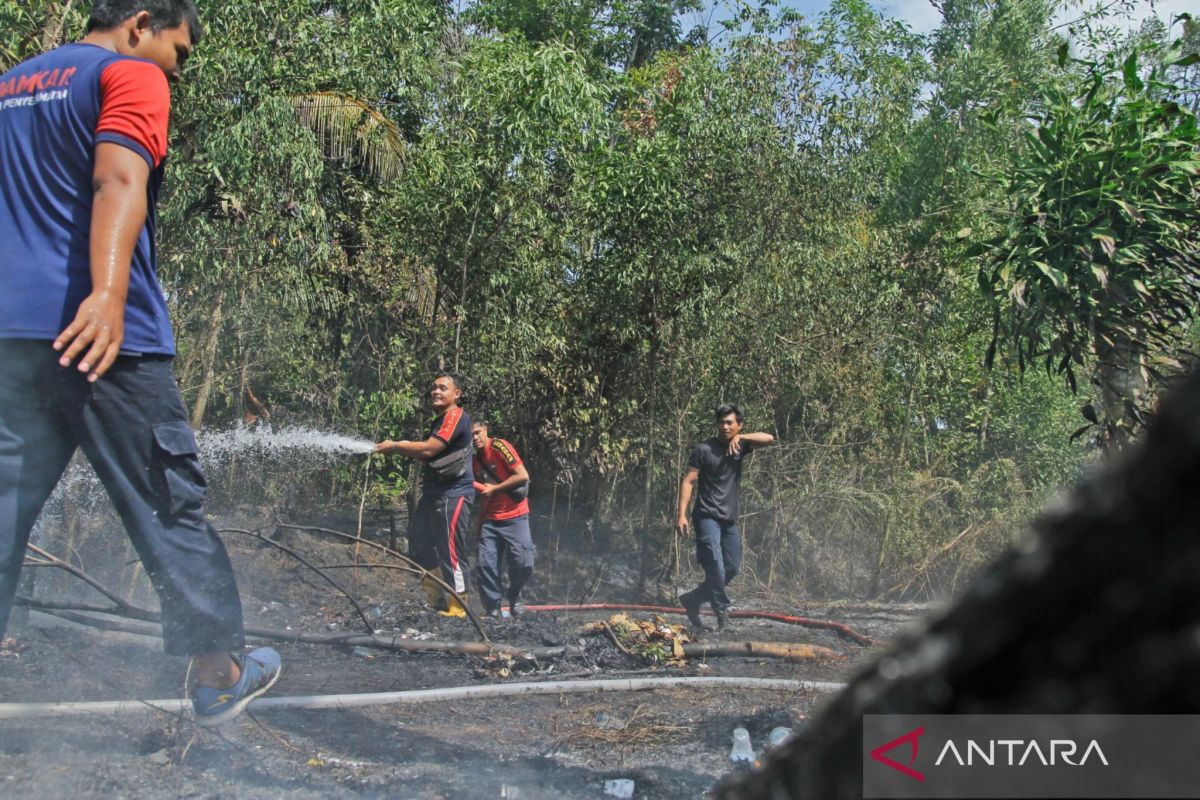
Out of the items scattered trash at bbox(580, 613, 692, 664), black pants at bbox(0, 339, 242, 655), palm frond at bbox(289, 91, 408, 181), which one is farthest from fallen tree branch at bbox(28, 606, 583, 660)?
palm frond at bbox(289, 91, 408, 181)

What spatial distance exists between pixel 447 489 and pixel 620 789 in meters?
5.45

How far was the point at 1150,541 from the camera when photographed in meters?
0.62

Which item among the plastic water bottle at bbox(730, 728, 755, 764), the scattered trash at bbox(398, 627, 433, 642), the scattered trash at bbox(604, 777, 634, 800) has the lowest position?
the scattered trash at bbox(604, 777, 634, 800)

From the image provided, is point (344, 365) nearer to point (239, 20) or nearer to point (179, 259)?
point (179, 259)

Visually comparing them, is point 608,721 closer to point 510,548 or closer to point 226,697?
point 226,697

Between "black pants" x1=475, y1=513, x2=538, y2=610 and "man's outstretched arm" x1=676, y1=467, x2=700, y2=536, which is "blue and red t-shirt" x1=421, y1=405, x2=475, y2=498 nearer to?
"black pants" x1=475, y1=513, x2=538, y2=610

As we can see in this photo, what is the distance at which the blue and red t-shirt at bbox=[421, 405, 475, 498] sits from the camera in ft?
27.8

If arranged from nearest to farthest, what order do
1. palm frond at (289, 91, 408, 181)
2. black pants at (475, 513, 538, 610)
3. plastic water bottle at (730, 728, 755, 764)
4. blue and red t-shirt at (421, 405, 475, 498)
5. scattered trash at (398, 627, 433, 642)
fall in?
plastic water bottle at (730, 728, 755, 764), scattered trash at (398, 627, 433, 642), blue and red t-shirt at (421, 405, 475, 498), black pants at (475, 513, 538, 610), palm frond at (289, 91, 408, 181)

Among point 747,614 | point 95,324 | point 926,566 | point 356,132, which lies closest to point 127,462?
point 95,324

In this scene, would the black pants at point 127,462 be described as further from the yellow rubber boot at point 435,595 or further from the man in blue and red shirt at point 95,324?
the yellow rubber boot at point 435,595

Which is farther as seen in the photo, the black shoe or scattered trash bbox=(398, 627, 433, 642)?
the black shoe

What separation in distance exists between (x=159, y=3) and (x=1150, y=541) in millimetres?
3102

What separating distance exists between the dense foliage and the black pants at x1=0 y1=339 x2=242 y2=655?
15.1 feet

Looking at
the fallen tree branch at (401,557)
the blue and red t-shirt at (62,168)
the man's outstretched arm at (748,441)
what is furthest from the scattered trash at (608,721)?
the man's outstretched arm at (748,441)
